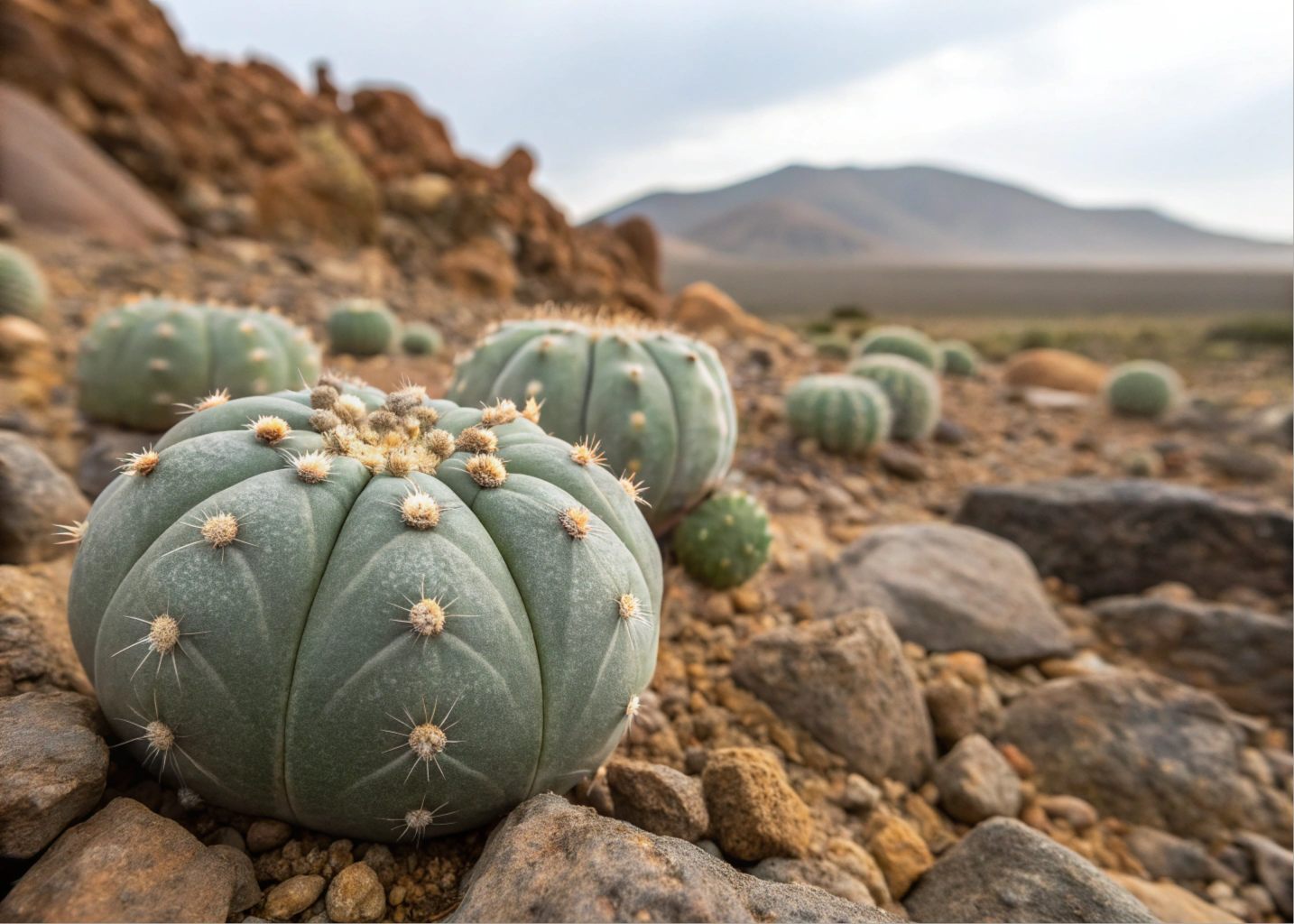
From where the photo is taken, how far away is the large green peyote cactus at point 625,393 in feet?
9.50

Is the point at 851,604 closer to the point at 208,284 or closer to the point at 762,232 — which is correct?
the point at 208,284

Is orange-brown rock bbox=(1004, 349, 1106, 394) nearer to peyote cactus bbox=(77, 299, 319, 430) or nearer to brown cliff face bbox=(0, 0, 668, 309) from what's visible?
brown cliff face bbox=(0, 0, 668, 309)

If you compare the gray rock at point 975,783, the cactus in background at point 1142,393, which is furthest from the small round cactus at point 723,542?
the cactus in background at point 1142,393

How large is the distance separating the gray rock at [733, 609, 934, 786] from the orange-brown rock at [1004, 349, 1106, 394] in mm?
8419

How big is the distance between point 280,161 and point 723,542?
18732 millimetres

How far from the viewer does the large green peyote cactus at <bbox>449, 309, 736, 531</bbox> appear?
9.50ft

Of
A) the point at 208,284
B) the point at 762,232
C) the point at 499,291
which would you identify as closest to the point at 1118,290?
the point at 499,291

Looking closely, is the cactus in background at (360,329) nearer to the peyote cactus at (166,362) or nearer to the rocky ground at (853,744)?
the rocky ground at (853,744)

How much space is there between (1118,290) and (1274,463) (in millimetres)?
94962

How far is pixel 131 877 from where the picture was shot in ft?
4.64

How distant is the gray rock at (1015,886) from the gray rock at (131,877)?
1904 mm

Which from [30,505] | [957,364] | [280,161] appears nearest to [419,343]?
[30,505]

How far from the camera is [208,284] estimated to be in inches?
314

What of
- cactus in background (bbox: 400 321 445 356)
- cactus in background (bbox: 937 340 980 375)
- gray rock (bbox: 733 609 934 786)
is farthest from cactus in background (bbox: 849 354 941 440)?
cactus in background (bbox: 400 321 445 356)
